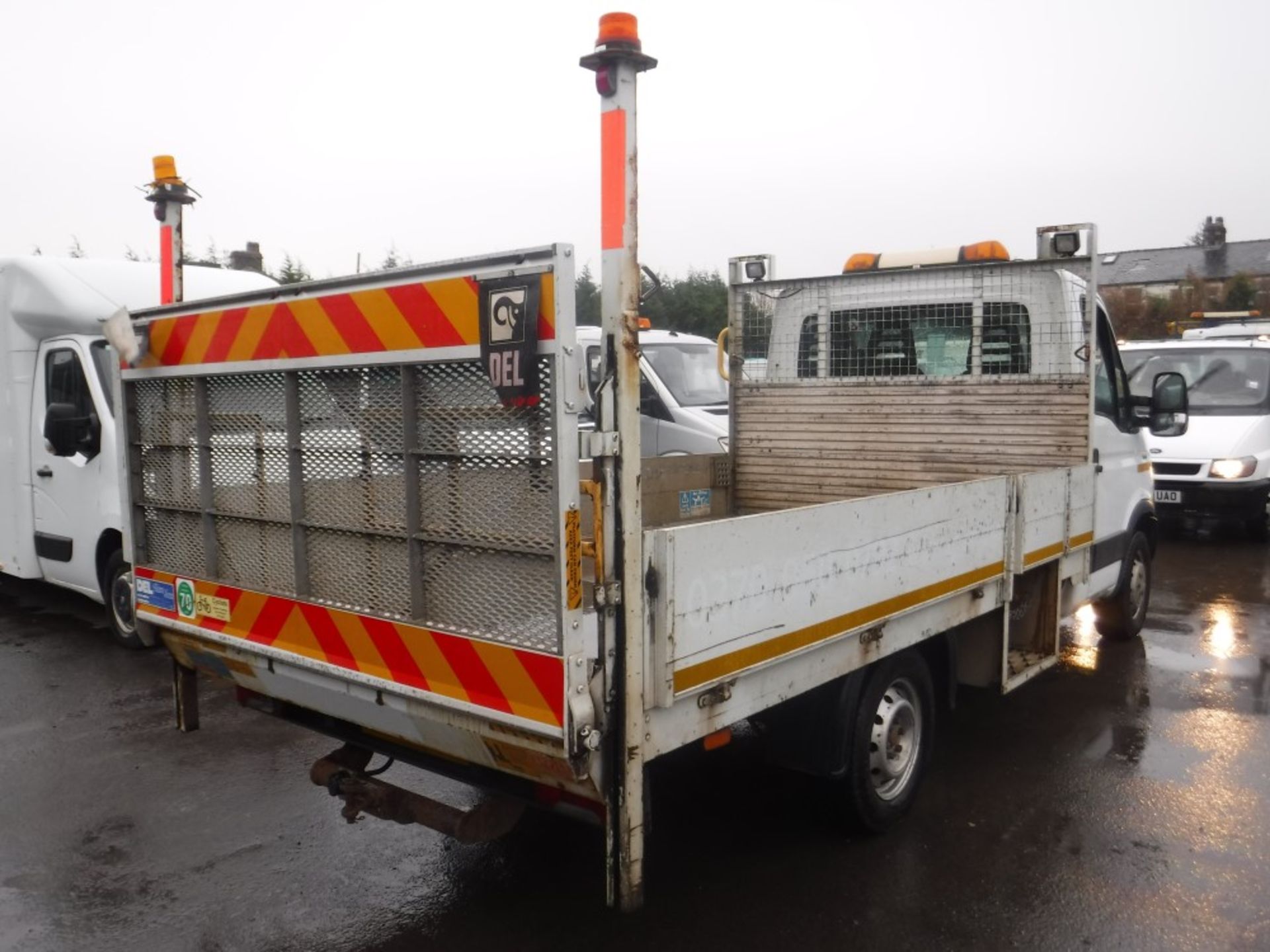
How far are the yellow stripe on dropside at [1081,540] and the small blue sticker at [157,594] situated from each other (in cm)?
400

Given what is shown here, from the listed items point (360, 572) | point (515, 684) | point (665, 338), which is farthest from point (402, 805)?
point (665, 338)

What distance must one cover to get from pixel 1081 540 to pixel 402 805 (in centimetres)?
363

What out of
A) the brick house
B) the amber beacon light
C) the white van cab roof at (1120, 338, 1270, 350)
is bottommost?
the white van cab roof at (1120, 338, 1270, 350)

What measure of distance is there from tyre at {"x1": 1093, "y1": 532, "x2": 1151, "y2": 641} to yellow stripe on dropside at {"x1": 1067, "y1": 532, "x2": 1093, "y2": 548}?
121 cm

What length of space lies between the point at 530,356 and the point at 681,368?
24.2ft

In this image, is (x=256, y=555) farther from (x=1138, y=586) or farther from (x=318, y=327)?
(x=1138, y=586)

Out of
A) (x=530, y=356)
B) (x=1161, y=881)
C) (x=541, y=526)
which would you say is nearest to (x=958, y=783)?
(x=1161, y=881)

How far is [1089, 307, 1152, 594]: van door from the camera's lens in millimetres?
5617

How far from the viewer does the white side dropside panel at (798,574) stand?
278 cm

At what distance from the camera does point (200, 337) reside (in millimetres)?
3602

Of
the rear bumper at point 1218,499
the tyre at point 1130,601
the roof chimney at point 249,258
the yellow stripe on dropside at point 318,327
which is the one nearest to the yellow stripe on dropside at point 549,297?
the yellow stripe on dropside at point 318,327

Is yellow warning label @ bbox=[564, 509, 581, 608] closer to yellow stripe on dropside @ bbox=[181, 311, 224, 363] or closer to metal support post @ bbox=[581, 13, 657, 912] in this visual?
metal support post @ bbox=[581, 13, 657, 912]

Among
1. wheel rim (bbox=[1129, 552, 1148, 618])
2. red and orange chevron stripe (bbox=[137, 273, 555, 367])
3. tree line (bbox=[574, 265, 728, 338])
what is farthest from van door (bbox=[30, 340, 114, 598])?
tree line (bbox=[574, 265, 728, 338])

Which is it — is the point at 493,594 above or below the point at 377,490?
below
